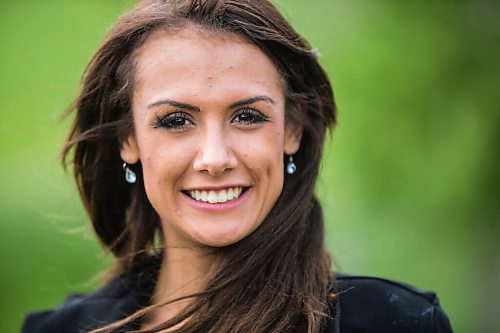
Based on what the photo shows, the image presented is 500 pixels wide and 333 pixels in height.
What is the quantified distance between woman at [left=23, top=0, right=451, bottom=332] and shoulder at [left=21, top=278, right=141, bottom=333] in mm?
114

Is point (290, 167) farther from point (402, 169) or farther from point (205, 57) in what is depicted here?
point (402, 169)

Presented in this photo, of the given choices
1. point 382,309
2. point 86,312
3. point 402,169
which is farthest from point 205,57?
point 402,169

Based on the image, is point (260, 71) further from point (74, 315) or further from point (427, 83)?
point (427, 83)

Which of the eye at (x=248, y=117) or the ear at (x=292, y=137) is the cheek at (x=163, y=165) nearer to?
the eye at (x=248, y=117)

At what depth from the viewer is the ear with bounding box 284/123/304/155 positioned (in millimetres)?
3102

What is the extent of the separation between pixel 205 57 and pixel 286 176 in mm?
553

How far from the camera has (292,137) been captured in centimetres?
312

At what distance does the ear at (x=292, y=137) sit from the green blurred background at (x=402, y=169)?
2.56 meters

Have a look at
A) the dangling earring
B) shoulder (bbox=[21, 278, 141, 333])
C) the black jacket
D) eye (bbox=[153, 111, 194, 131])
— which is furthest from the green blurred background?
eye (bbox=[153, 111, 194, 131])

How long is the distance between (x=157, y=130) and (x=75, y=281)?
3.59 m

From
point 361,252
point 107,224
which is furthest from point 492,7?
point 107,224

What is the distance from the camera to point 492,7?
5.84 m

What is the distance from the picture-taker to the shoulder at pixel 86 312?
3.38 meters

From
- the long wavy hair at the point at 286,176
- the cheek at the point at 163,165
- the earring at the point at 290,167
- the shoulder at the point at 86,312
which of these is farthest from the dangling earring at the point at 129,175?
the earring at the point at 290,167
